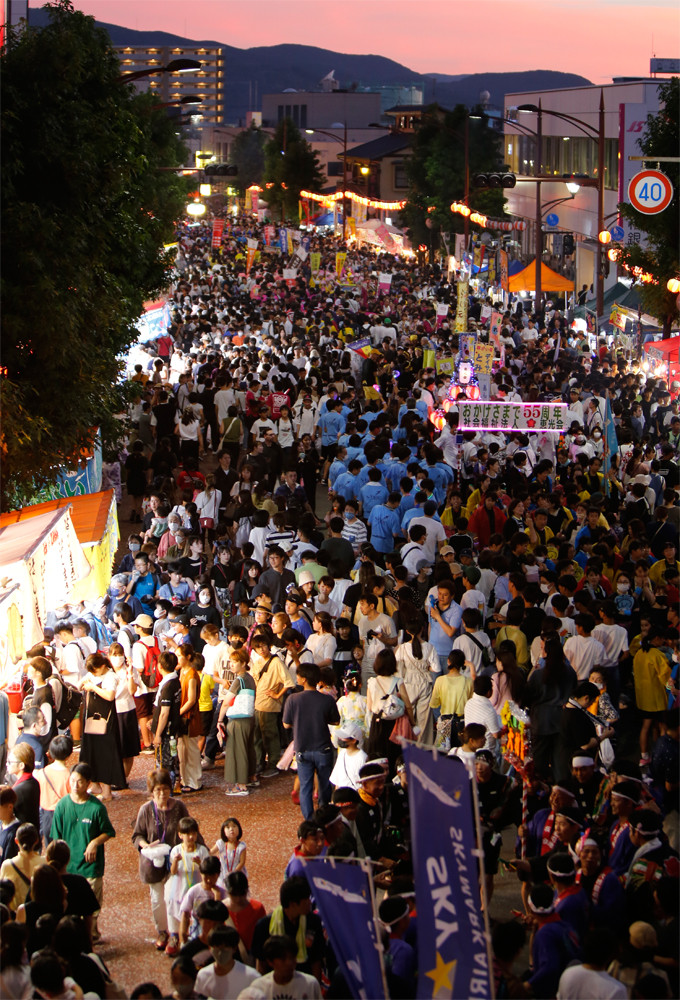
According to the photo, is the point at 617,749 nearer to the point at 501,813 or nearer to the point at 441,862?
the point at 501,813

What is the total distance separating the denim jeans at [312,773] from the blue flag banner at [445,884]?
11.9 ft

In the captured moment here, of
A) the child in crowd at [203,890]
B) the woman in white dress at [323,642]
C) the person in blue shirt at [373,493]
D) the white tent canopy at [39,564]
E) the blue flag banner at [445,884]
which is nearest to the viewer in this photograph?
the blue flag banner at [445,884]

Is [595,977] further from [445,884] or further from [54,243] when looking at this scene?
[54,243]

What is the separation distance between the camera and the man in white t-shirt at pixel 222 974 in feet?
20.1

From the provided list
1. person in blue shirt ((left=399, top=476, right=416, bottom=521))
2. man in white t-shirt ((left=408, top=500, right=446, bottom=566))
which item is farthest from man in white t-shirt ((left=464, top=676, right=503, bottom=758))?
person in blue shirt ((left=399, top=476, right=416, bottom=521))

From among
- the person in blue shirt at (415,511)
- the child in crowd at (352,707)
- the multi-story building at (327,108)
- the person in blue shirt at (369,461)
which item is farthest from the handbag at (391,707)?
the multi-story building at (327,108)

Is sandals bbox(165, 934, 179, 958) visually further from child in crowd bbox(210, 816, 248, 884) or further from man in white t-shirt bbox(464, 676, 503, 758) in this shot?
man in white t-shirt bbox(464, 676, 503, 758)

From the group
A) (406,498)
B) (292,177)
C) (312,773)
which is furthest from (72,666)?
(292,177)

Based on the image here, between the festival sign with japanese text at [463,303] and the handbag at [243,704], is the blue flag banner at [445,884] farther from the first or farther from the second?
the festival sign with japanese text at [463,303]

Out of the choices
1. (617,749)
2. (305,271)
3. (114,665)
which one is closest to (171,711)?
(114,665)

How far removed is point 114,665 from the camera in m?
9.94

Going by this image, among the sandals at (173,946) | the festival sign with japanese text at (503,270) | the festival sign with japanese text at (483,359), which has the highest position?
the festival sign with japanese text at (503,270)

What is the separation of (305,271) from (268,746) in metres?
41.6

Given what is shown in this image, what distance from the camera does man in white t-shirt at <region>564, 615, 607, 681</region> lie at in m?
9.87
